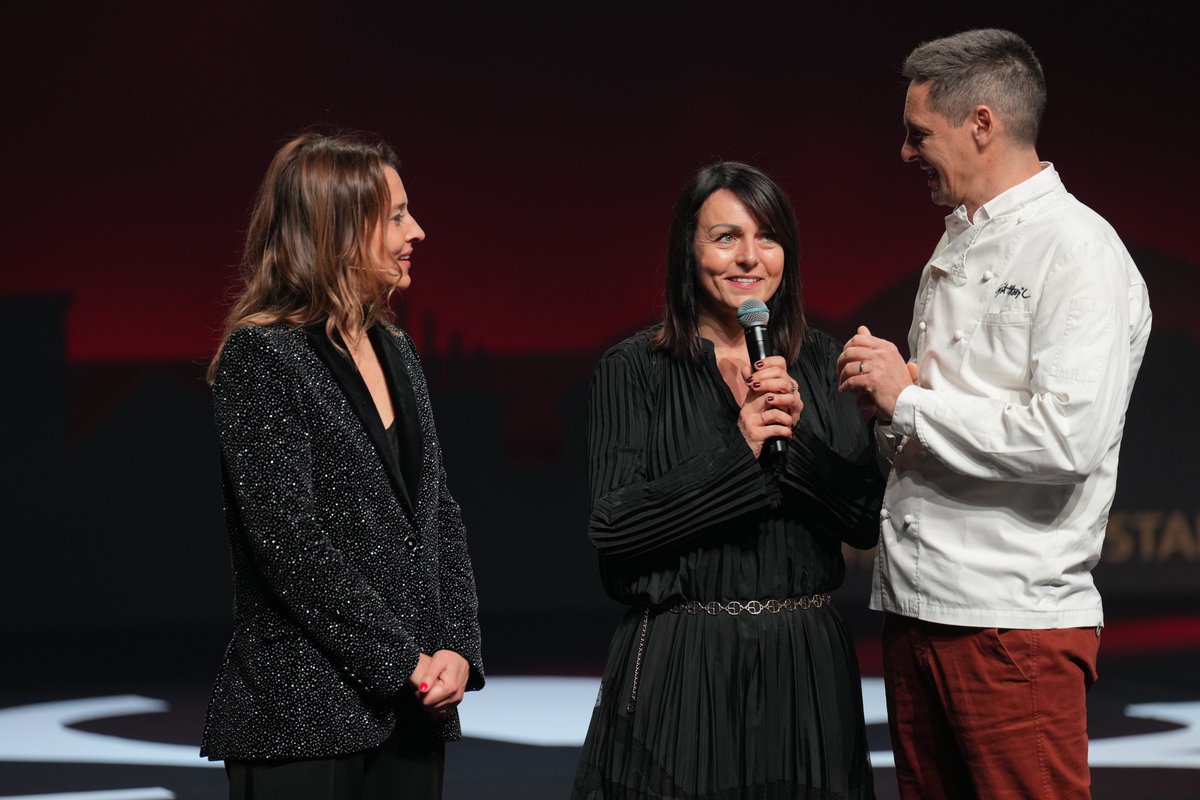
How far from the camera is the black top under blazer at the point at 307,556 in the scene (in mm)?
1682

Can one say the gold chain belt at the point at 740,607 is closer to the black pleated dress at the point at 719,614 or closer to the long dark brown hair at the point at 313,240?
the black pleated dress at the point at 719,614

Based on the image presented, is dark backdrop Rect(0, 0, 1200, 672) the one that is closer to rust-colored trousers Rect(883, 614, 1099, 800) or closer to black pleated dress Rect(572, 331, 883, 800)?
black pleated dress Rect(572, 331, 883, 800)

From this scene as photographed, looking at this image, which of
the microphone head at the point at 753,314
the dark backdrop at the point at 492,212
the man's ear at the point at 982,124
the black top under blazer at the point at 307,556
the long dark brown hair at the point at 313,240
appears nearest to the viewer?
the black top under blazer at the point at 307,556

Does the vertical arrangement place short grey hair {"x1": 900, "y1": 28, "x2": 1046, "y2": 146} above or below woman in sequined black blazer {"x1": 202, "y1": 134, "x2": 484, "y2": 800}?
above

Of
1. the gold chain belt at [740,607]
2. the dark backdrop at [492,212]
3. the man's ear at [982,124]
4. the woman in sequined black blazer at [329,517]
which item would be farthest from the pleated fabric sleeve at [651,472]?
the dark backdrop at [492,212]

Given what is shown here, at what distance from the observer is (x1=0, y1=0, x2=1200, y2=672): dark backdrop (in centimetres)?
646

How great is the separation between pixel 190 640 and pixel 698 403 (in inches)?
184

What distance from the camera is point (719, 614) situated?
2.02 m

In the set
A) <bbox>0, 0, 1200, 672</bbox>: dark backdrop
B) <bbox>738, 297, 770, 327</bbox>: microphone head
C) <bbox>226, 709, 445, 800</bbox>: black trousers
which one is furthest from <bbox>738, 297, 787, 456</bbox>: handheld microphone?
<bbox>0, 0, 1200, 672</bbox>: dark backdrop

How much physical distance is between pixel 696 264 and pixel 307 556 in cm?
85

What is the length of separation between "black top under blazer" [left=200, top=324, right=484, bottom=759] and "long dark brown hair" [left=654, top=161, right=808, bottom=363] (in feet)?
1.91

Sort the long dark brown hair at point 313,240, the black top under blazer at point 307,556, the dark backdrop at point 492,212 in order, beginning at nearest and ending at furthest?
the black top under blazer at point 307,556 → the long dark brown hair at point 313,240 → the dark backdrop at point 492,212

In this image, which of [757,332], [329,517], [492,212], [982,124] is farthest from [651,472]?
[492,212]

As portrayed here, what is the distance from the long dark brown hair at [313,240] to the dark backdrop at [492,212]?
4.55 meters
